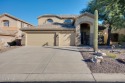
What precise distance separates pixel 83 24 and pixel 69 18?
1201cm

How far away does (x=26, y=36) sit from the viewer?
26.0 m

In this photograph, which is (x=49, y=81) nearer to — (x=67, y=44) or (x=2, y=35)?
(x=67, y=44)

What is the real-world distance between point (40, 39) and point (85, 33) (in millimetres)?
8551

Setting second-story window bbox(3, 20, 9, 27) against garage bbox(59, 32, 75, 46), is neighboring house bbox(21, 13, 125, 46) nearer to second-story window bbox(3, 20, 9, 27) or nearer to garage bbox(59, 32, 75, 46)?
garage bbox(59, 32, 75, 46)

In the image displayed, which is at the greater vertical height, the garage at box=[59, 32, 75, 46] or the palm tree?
the palm tree

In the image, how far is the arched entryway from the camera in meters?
27.8

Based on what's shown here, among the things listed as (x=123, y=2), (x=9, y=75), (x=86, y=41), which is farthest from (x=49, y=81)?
(x=86, y=41)

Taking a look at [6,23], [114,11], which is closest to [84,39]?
[114,11]

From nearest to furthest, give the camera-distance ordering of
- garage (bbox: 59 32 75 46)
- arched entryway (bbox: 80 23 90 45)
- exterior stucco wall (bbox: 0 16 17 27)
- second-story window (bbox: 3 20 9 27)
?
garage (bbox: 59 32 75 46) → arched entryway (bbox: 80 23 90 45) → exterior stucco wall (bbox: 0 16 17 27) → second-story window (bbox: 3 20 9 27)

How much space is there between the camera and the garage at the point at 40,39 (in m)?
25.8

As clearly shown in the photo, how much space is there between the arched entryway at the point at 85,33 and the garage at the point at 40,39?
580cm

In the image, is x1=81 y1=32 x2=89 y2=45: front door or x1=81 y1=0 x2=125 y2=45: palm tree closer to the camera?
x1=81 y1=0 x2=125 y2=45: palm tree

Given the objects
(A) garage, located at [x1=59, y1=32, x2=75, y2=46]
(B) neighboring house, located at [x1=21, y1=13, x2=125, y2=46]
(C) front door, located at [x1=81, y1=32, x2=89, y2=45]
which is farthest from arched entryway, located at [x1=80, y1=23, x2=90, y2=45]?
(A) garage, located at [x1=59, y1=32, x2=75, y2=46]

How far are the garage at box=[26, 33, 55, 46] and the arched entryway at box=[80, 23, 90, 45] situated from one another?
19.0ft
